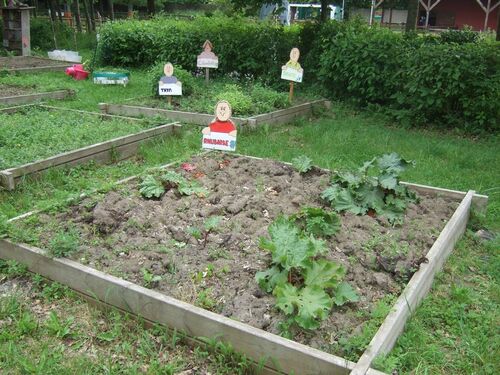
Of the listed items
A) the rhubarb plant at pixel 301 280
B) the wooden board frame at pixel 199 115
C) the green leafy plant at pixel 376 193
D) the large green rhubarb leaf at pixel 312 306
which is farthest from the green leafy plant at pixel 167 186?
the wooden board frame at pixel 199 115

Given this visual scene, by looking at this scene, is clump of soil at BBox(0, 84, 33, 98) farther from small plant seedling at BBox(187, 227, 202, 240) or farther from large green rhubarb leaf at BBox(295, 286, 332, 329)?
large green rhubarb leaf at BBox(295, 286, 332, 329)

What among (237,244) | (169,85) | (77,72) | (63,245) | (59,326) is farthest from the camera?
(77,72)

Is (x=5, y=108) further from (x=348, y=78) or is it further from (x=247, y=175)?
(x=348, y=78)

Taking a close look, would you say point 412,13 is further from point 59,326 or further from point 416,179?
point 59,326

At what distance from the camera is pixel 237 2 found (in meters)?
11.5

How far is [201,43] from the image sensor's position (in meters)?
11.8

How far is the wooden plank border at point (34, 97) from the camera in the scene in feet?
26.5

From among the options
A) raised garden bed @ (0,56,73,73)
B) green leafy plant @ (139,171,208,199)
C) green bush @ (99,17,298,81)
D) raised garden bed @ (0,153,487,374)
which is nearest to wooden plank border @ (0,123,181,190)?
raised garden bed @ (0,153,487,374)

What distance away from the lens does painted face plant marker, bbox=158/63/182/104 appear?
8031 millimetres

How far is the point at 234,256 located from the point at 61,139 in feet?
11.0

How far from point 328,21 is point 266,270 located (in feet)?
28.5

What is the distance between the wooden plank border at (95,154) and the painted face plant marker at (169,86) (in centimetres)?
140

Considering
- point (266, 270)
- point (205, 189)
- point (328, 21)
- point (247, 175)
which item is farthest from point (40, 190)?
point (328, 21)

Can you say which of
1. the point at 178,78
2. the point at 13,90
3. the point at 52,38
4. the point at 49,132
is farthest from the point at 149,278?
the point at 52,38
